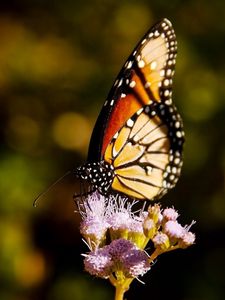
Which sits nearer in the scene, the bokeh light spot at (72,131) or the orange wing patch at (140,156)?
the orange wing patch at (140,156)

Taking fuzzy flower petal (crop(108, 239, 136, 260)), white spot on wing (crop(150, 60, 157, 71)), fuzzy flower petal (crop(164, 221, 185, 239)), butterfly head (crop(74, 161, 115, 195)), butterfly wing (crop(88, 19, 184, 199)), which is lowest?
fuzzy flower petal (crop(108, 239, 136, 260))

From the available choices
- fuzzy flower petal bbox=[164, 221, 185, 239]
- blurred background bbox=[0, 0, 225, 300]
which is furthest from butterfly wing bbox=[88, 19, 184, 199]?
blurred background bbox=[0, 0, 225, 300]

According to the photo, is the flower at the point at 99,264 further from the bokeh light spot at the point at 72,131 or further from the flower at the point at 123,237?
the bokeh light spot at the point at 72,131

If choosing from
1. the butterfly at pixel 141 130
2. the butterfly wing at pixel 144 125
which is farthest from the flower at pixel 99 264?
the butterfly wing at pixel 144 125

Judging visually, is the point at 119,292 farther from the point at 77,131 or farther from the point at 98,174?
the point at 77,131

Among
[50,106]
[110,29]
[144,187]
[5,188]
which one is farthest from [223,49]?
[144,187]

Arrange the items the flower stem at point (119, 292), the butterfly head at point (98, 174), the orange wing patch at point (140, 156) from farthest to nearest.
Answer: the orange wing patch at point (140, 156) < the butterfly head at point (98, 174) < the flower stem at point (119, 292)

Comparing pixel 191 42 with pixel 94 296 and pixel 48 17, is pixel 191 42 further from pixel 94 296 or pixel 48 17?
pixel 94 296

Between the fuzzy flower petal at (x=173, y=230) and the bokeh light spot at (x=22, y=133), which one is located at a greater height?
the fuzzy flower petal at (x=173, y=230)

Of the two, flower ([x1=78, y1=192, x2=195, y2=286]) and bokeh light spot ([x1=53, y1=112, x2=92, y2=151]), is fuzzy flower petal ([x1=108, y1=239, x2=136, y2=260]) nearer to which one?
flower ([x1=78, y1=192, x2=195, y2=286])
